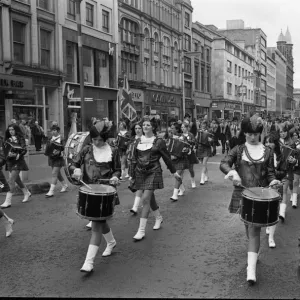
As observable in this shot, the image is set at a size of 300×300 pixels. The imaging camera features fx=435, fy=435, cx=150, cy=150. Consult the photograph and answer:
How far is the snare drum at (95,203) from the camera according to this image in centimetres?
497

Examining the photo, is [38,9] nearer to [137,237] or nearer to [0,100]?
[0,100]

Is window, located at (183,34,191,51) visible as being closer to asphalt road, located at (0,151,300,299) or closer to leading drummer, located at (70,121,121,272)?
asphalt road, located at (0,151,300,299)

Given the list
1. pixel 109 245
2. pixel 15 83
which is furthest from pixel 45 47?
pixel 109 245

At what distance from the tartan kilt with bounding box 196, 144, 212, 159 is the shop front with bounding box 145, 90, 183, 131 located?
26947 millimetres

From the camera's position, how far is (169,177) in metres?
13.1

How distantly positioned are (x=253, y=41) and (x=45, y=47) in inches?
2860

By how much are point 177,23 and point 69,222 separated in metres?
44.3

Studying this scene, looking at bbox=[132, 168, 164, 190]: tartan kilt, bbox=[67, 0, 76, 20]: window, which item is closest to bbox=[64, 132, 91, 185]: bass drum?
bbox=[132, 168, 164, 190]: tartan kilt

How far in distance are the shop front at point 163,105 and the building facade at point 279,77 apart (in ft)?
250

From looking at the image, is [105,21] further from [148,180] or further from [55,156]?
[148,180]

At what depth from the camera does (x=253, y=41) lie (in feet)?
301

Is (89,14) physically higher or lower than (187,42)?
lower

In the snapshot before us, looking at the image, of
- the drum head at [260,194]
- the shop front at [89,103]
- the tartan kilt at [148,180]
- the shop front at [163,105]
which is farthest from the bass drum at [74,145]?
the shop front at [163,105]

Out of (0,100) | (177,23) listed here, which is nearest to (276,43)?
(177,23)
